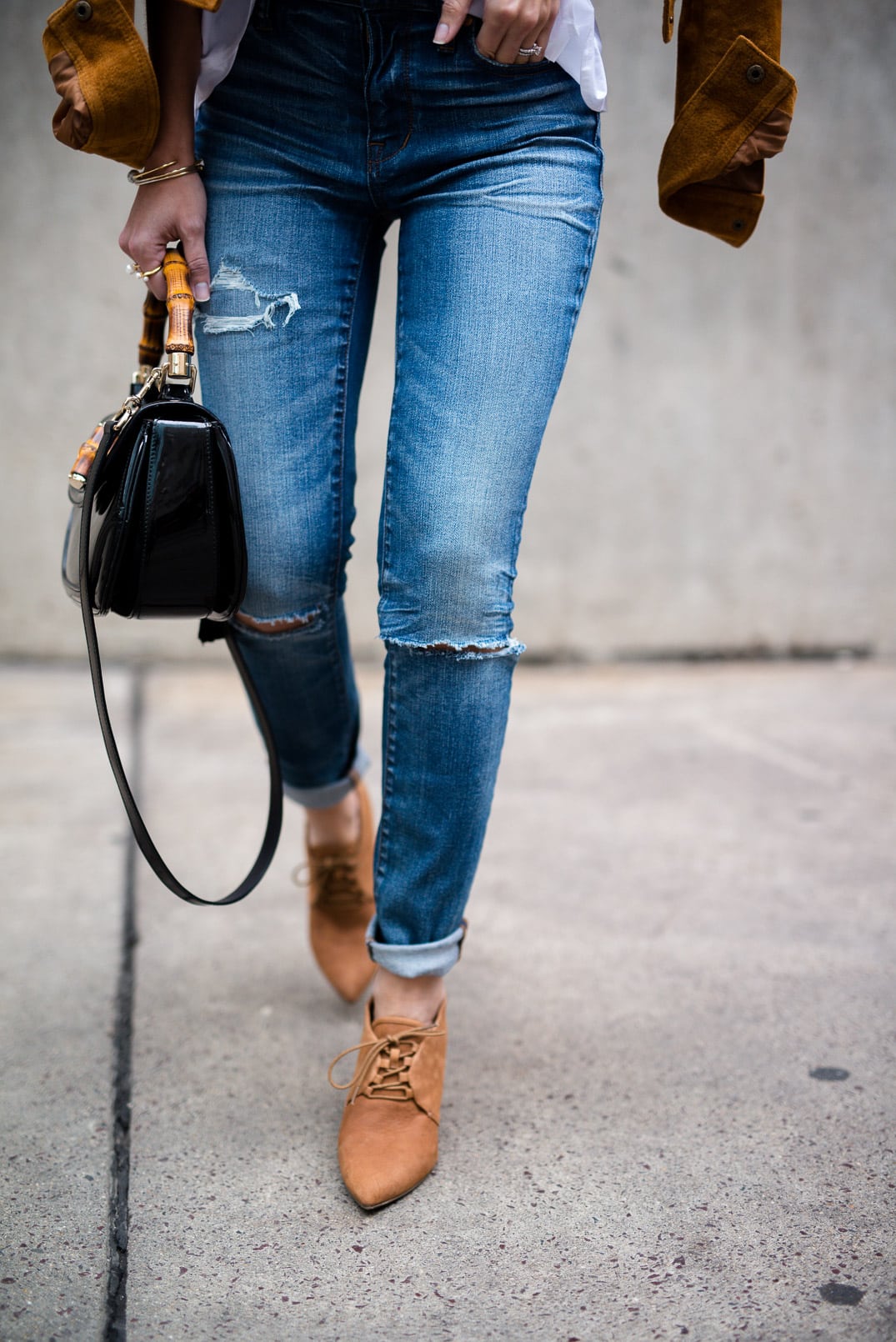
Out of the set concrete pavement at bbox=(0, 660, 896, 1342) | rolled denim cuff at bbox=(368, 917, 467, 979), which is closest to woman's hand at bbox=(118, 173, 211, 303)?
rolled denim cuff at bbox=(368, 917, 467, 979)

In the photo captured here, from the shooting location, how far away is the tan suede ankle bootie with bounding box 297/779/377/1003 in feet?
5.91

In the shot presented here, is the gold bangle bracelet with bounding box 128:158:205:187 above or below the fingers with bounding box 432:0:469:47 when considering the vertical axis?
below

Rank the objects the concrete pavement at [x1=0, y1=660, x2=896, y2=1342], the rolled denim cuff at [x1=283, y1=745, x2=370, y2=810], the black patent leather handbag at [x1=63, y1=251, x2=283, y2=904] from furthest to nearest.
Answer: the rolled denim cuff at [x1=283, y1=745, x2=370, y2=810], the black patent leather handbag at [x1=63, y1=251, x2=283, y2=904], the concrete pavement at [x1=0, y1=660, x2=896, y2=1342]

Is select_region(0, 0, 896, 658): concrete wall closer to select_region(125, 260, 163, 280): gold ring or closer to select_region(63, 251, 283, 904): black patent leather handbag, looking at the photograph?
select_region(125, 260, 163, 280): gold ring

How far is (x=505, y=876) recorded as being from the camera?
92.4 inches

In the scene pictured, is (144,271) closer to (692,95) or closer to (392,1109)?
(692,95)

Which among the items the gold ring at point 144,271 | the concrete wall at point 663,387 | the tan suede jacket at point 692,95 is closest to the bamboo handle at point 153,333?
the gold ring at point 144,271

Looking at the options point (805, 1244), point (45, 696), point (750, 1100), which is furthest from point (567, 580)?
point (805, 1244)

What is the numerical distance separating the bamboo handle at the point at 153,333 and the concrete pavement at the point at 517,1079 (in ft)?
3.14

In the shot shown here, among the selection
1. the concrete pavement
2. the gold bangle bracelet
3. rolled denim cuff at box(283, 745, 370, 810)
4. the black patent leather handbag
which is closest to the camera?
the concrete pavement

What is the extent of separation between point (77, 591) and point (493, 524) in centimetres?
51

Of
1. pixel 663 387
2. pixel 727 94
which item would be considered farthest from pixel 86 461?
pixel 663 387

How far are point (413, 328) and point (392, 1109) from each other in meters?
0.93

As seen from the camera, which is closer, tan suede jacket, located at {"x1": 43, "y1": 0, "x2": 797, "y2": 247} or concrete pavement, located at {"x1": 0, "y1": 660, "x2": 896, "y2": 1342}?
concrete pavement, located at {"x1": 0, "y1": 660, "x2": 896, "y2": 1342}
